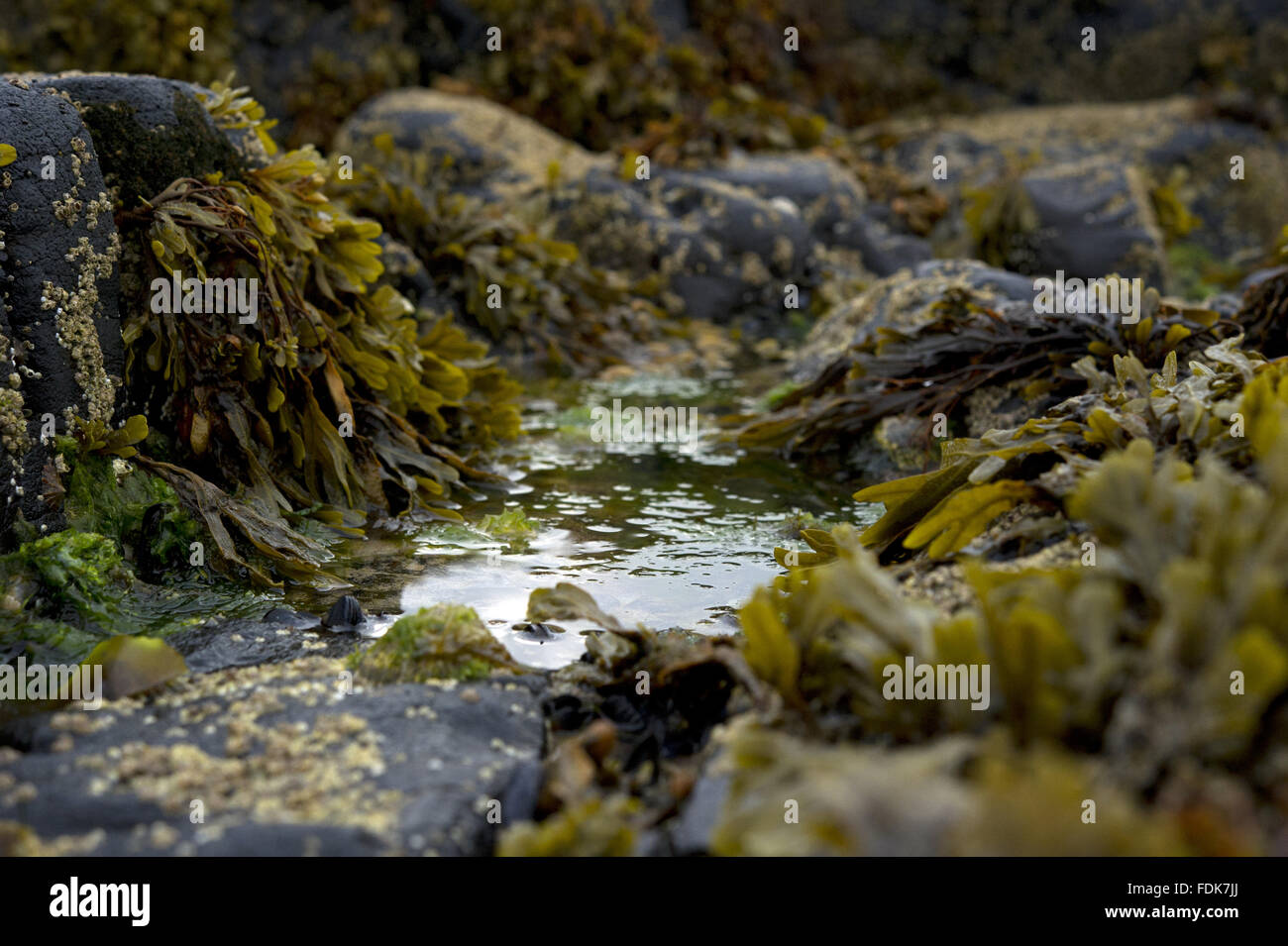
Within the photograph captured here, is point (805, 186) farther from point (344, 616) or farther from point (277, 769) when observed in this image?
point (277, 769)

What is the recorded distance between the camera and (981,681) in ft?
4.95

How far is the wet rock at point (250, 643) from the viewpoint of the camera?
234 centimetres

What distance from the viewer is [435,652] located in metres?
2.24

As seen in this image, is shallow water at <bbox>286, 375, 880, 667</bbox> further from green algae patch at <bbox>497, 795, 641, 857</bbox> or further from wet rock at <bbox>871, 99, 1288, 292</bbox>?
wet rock at <bbox>871, 99, 1288, 292</bbox>

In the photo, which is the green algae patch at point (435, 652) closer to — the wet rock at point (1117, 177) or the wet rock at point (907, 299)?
the wet rock at point (907, 299)

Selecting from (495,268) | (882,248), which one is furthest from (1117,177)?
(495,268)

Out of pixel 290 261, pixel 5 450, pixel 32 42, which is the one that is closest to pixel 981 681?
pixel 5 450

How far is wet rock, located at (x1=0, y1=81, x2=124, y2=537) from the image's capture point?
103 inches

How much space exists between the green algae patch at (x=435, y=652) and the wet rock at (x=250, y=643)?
161 mm

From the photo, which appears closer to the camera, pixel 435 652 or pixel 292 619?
pixel 435 652

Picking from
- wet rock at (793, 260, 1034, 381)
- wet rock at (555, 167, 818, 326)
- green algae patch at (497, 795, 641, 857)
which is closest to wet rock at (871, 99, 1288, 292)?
wet rock at (555, 167, 818, 326)

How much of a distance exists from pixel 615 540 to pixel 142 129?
1871 millimetres

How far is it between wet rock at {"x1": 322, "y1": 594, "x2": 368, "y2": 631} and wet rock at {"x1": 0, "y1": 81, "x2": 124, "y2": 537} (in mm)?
740
